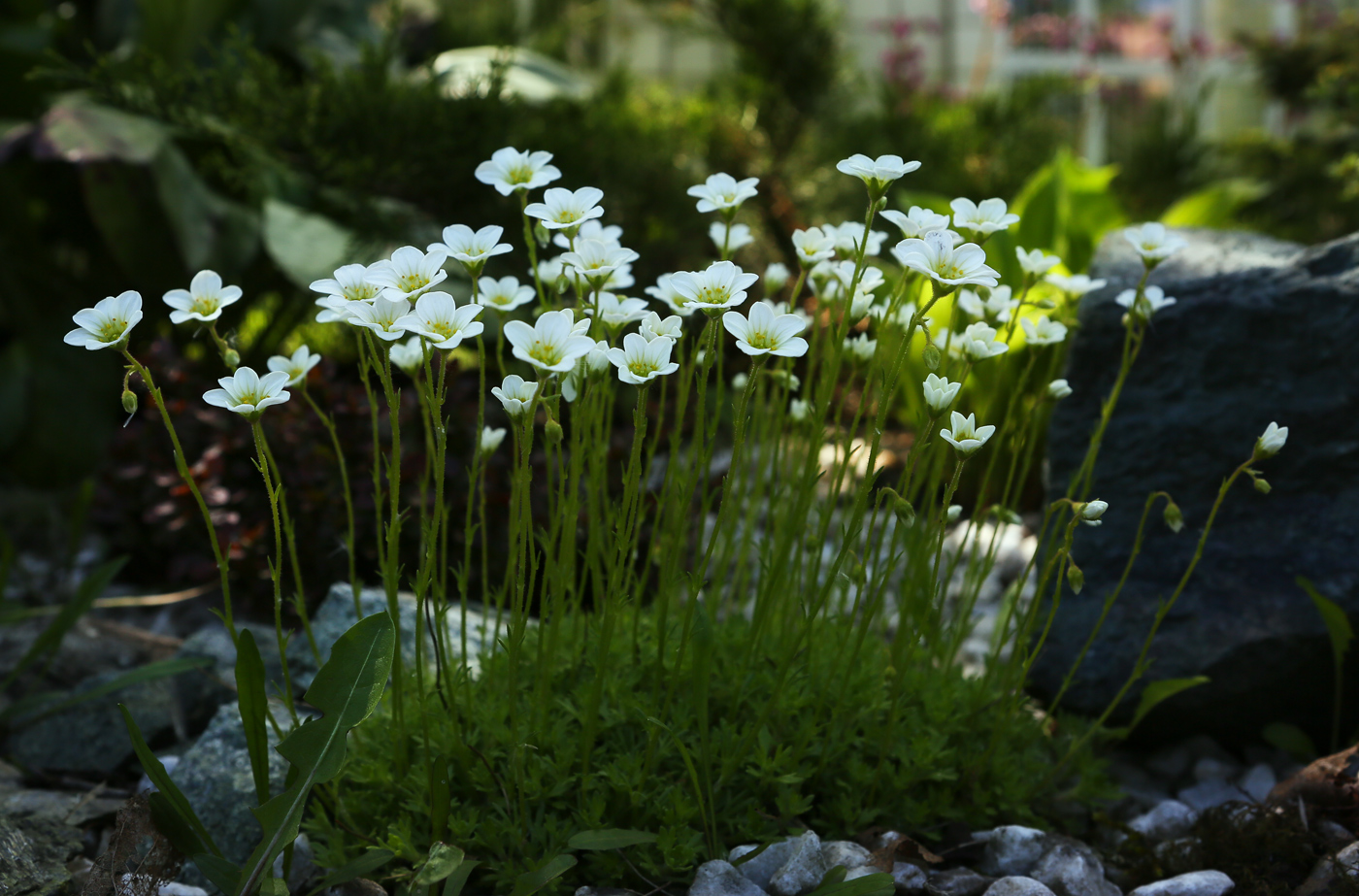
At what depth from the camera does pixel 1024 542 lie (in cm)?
294

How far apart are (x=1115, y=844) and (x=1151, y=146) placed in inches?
211

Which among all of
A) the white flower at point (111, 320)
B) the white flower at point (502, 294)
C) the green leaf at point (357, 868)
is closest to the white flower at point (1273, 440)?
the white flower at point (502, 294)

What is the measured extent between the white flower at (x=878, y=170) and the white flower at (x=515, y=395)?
456 millimetres

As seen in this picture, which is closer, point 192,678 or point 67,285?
point 192,678

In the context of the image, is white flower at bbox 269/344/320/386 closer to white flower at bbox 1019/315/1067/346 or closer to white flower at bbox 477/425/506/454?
white flower at bbox 477/425/506/454

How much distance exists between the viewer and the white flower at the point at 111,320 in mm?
1174

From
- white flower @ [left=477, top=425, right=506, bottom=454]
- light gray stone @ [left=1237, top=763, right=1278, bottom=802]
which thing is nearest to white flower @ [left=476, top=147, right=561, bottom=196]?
white flower @ [left=477, top=425, right=506, bottom=454]

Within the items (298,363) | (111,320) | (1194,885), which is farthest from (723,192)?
(1194,885)

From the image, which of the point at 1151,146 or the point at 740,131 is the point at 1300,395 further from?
the point at 1151,146

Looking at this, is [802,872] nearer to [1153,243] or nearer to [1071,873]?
[1071,873]

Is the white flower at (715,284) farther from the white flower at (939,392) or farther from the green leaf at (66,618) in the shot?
the green leaf at (66,618)

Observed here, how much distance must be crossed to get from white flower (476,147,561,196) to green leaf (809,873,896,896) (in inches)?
39.6

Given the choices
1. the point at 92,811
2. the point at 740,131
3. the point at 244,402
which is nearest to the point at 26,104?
the point at 740,131

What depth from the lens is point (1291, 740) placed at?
1.93 metres
